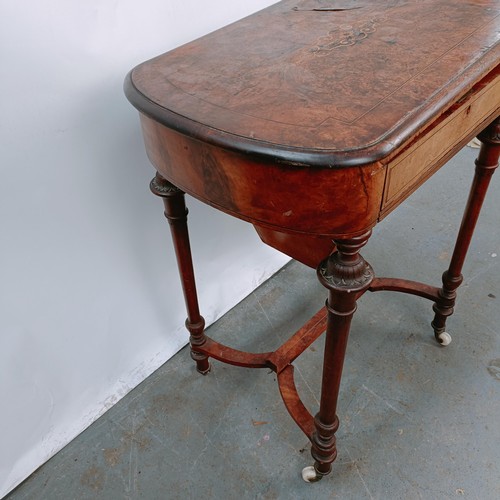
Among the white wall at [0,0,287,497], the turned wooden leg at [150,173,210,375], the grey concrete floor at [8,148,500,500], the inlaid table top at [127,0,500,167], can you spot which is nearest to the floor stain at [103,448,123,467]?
the grey concrete floor at [8,148,500,500]

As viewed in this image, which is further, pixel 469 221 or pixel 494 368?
pixel 494 368

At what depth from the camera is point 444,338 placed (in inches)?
55.1

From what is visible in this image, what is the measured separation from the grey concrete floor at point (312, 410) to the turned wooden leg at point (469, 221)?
85 millimetres

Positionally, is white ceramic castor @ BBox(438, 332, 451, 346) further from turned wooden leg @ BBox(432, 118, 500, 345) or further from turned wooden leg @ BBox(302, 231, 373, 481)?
turned wooden leg @ BBox(302, 231, 373, 481)

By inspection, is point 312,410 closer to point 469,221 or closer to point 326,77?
point 469,221

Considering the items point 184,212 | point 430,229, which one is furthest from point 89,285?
point 430,229

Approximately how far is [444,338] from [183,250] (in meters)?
0.80

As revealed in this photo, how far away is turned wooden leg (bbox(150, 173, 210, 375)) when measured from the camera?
0.96m

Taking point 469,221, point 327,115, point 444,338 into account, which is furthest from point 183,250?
point 444,338

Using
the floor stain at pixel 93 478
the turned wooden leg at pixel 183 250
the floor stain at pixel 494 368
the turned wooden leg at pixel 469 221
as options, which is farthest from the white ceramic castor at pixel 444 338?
the floor stain at pixel 93 478

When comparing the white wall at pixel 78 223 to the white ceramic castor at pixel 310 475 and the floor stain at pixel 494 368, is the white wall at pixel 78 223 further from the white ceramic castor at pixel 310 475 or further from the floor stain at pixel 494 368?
the floor stain at pixel 494 368

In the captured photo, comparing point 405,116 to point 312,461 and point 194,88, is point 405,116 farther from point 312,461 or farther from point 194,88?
point 312,461

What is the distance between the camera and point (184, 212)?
1030 mm

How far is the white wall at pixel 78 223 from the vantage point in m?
0.88
